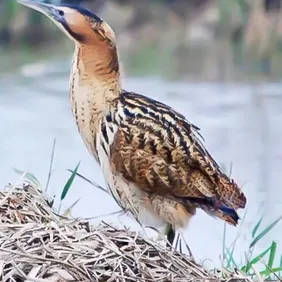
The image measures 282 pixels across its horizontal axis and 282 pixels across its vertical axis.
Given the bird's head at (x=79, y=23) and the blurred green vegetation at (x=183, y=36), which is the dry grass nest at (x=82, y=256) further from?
the blurred green vegetation at (x=183, y=36)

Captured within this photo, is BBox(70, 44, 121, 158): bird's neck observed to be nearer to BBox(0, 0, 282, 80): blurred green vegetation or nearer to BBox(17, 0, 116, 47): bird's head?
BBox(17, 0, 116, 47): bird's head

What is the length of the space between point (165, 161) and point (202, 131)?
2.93m

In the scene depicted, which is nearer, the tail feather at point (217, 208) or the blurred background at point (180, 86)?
the tail feather at point (217, 208)

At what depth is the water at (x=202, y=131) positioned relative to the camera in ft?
11.6

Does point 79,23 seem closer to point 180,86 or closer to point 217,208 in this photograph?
point 217,208

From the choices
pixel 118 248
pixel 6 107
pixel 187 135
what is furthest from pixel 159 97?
pixel 118 248

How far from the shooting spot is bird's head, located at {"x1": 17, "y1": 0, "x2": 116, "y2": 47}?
2639 mm

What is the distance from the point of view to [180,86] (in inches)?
283

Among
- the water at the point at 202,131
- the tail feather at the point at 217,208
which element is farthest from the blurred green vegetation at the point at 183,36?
the tail feather at the point at 217,208

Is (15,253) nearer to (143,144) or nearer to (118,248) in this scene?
(118,248)

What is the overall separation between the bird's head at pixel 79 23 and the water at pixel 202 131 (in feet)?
1.44

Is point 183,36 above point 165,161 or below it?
below

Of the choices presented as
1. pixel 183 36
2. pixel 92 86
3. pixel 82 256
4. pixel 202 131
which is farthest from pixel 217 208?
pixel 183 36

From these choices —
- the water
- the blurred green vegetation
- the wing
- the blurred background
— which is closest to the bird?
the wing
